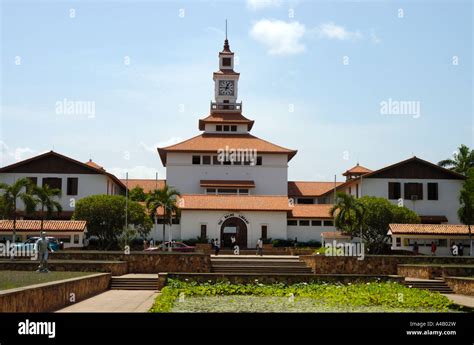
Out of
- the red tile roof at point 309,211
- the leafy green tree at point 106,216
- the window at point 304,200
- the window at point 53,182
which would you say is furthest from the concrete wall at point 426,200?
the window at point 53,182

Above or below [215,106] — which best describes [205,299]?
below

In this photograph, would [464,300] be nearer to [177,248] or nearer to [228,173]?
[177,248]

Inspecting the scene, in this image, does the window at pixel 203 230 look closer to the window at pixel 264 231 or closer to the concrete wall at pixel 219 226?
the concrete wall at pixel 219 226

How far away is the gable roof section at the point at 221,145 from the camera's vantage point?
5869cm

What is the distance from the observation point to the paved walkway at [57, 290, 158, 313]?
17.7 metres

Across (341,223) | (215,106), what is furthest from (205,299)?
(215,106)

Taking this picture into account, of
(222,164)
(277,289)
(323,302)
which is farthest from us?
(222,164)

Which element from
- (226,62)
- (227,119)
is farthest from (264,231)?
(226,62)

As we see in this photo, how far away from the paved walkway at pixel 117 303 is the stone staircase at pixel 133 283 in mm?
891

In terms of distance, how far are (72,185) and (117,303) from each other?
34.6m

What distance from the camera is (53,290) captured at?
16.9 metres

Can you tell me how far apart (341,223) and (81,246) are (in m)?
17.8
